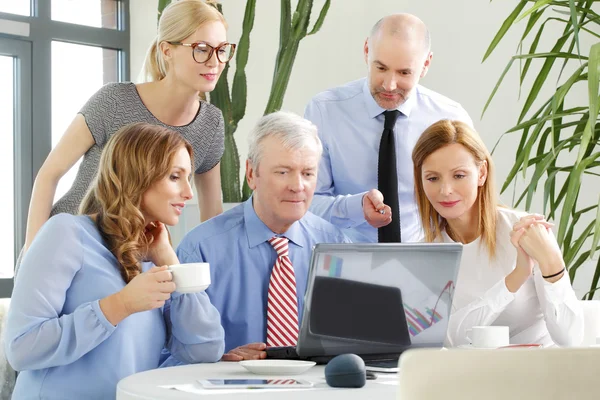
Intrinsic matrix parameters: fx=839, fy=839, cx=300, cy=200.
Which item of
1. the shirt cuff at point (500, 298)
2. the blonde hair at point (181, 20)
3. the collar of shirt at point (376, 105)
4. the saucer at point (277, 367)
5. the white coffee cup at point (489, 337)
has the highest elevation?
the blonde hair at point (181, 20)

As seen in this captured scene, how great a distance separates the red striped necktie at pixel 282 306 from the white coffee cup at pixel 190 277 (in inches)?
16.3

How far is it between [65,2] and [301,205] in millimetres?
3531

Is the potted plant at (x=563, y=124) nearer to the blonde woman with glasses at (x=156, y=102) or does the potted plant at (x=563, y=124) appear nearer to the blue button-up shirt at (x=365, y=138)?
the blue button-up shirt at (x=365, y=138)

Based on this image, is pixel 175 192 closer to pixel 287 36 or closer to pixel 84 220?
pixel 84 220

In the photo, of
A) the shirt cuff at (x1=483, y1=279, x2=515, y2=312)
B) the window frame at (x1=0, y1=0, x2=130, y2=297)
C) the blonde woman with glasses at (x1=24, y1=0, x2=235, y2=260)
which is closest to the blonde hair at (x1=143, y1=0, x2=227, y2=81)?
the blonde woman with glasses at (x1=24, y1=0, x2=235, y2=260)

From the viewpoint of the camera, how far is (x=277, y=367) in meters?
1.54

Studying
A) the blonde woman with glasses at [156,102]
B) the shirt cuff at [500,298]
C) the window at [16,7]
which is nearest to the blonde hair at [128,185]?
the blonde woman with glasses at [156,102]

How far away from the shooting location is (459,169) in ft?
7.35

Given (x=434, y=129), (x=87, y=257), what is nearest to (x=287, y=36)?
(x=434, y=129)

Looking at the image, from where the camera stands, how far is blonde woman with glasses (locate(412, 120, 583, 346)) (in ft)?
6.53

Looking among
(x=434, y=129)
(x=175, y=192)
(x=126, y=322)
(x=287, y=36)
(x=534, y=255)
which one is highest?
(x=287, y=36)

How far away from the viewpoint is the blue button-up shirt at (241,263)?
2.08m

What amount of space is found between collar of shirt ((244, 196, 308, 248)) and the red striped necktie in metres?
0.07

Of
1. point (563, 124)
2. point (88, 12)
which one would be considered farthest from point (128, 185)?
point (88, 12)
